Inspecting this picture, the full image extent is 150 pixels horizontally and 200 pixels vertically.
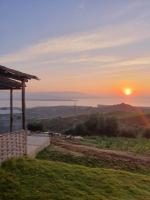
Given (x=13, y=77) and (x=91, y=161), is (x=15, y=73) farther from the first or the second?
(x=91, y=161)

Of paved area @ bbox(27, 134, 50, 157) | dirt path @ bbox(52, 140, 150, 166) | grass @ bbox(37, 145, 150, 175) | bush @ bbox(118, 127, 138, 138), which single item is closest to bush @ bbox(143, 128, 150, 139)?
bush @ bbox(118, 127, 138, 138)

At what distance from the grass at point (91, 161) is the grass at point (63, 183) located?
6.59 ft

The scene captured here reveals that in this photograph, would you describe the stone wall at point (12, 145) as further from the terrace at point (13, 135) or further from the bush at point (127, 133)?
the bush at point (127, 133)

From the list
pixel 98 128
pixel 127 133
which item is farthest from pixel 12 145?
pixel 98 128

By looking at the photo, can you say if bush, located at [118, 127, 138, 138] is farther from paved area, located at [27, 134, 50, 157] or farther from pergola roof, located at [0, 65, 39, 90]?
pergola roof, located at [0, 65, 39, 90]

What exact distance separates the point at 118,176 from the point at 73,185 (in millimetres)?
1885

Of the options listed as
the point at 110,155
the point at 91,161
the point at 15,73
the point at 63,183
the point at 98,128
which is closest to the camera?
the point at 63,183

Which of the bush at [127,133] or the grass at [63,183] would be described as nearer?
the grass at [63,183]

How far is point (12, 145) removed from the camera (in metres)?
11.3

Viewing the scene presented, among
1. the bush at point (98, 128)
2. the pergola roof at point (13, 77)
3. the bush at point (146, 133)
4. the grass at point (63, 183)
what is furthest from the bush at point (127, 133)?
the grass at point (63, 183)

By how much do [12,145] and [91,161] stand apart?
3.16 metres

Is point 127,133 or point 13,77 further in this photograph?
point 127,133

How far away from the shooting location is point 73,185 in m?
9.38

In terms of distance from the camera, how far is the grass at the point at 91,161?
13.3 metres
